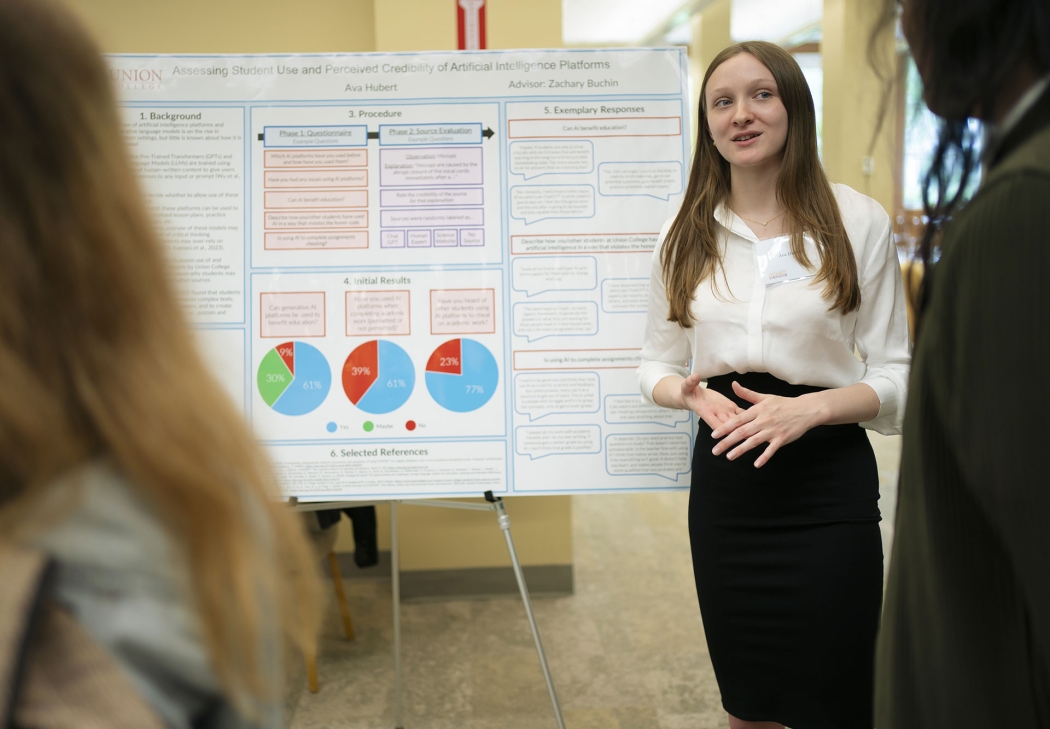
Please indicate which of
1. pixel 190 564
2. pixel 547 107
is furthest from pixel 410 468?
pixel 190 564

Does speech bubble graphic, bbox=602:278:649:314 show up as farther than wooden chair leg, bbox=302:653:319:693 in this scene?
No

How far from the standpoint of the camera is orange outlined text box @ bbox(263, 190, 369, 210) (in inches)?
73.2

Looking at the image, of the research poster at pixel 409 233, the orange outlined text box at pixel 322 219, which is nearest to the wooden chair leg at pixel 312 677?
the research poster at pixel 409 233

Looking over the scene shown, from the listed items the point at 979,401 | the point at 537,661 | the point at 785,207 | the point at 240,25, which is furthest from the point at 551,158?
the point at 240,25

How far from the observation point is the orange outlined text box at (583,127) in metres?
1.87

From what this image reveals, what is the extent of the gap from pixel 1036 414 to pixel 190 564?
0.66m

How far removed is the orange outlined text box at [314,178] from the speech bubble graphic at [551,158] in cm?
37

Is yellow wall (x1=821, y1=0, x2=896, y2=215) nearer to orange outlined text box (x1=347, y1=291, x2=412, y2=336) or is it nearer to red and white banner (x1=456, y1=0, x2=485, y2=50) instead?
red and white banner (x1=456, y1=0, x2=485, y2=50)

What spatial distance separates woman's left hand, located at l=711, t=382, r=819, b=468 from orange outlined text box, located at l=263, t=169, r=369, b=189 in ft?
3.45

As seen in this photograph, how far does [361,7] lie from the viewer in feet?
10.6

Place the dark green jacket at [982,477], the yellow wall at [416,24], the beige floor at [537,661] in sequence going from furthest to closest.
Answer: the yellow wall at [416,24]
the beige floor at [537,661]
the dark green jacket at [982,477]

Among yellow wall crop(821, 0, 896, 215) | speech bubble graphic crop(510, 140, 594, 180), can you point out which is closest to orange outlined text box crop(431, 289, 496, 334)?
speech bubble graphic crop(510, 140, 594, 180)

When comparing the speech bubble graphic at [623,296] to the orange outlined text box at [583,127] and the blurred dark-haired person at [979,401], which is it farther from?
the blurred dark-haired person at [979,401]

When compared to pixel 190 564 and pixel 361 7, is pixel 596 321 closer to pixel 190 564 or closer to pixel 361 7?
pixel 190 564
